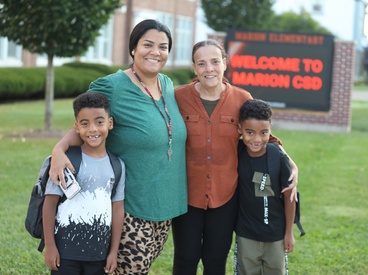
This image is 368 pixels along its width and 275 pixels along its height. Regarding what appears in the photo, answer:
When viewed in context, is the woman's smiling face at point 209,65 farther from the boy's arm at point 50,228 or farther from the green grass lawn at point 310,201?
the green grass lawn at point 310,201

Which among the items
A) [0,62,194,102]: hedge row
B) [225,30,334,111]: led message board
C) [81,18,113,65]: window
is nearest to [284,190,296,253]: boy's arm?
[225,30,334,111]: led message board

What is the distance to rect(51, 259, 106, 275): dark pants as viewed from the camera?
11.2ft

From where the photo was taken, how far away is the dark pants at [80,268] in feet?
11.2

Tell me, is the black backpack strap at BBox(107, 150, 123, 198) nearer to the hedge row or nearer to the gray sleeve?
the gray sleeve

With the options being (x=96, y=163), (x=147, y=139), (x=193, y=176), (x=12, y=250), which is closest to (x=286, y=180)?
(x=193, y=176)

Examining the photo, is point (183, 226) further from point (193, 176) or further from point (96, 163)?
point (96, 163)

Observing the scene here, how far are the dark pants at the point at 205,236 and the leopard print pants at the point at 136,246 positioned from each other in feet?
0.97

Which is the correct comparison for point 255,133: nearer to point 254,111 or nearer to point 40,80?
point 254,111

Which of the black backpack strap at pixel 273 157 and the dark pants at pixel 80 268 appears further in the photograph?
the black backpack strap at pixel 273 157

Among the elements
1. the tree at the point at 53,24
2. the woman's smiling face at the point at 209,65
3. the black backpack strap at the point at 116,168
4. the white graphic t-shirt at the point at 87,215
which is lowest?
the white graphic t-shirt at the point at 87,215

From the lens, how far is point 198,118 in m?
3.85

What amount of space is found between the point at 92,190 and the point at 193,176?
683 mm

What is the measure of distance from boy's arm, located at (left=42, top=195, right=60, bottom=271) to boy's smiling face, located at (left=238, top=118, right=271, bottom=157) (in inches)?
45.8

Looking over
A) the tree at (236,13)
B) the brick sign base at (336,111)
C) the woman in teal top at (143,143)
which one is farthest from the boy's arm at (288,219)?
the tree at (236,13)
